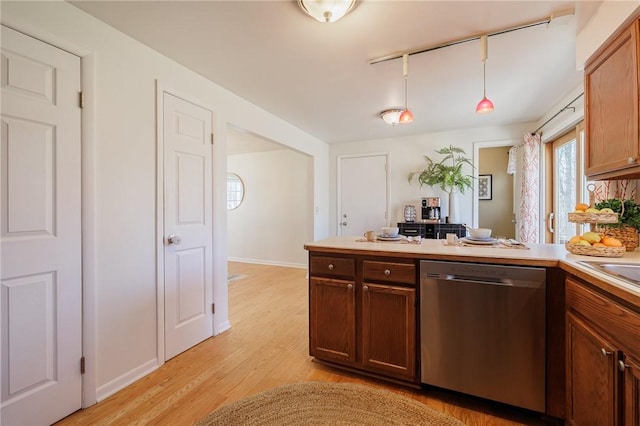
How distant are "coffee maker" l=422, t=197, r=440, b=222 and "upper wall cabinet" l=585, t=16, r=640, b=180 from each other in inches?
93.5

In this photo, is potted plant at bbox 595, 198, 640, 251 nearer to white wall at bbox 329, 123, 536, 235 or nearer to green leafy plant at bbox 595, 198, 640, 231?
green leafy plant at bbox 595, 198, 640, 231

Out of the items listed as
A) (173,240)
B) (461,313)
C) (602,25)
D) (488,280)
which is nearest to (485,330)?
(461,313)

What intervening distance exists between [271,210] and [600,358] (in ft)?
16.3

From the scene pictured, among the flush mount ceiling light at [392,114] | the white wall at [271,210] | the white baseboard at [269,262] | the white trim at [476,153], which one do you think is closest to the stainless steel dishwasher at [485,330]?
the flush mount ceiling light at [392,114]

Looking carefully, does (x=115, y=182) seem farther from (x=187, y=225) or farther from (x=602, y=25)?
(x=602, y=25)

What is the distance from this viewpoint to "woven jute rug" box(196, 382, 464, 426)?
1460mm

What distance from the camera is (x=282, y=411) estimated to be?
1.54 m

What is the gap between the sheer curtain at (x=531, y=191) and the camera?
136 inches

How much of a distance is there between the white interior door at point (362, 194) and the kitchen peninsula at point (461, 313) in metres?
2.71

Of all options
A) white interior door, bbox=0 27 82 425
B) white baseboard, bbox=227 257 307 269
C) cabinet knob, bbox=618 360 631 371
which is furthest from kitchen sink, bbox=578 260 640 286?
white baseboard, bbox=227 257 307 269

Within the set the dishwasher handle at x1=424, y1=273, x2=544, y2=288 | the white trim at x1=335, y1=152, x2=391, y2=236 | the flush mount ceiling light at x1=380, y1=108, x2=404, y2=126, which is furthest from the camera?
the white trim at x1=335, y1=152, x2=391, y2=236

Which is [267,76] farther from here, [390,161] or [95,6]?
[390,161]

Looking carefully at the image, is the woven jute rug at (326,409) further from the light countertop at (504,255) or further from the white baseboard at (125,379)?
the light countertop at (504,255)

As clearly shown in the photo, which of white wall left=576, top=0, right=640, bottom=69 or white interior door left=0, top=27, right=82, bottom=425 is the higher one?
white wall left=576, top=0, right=640, bottom=69
